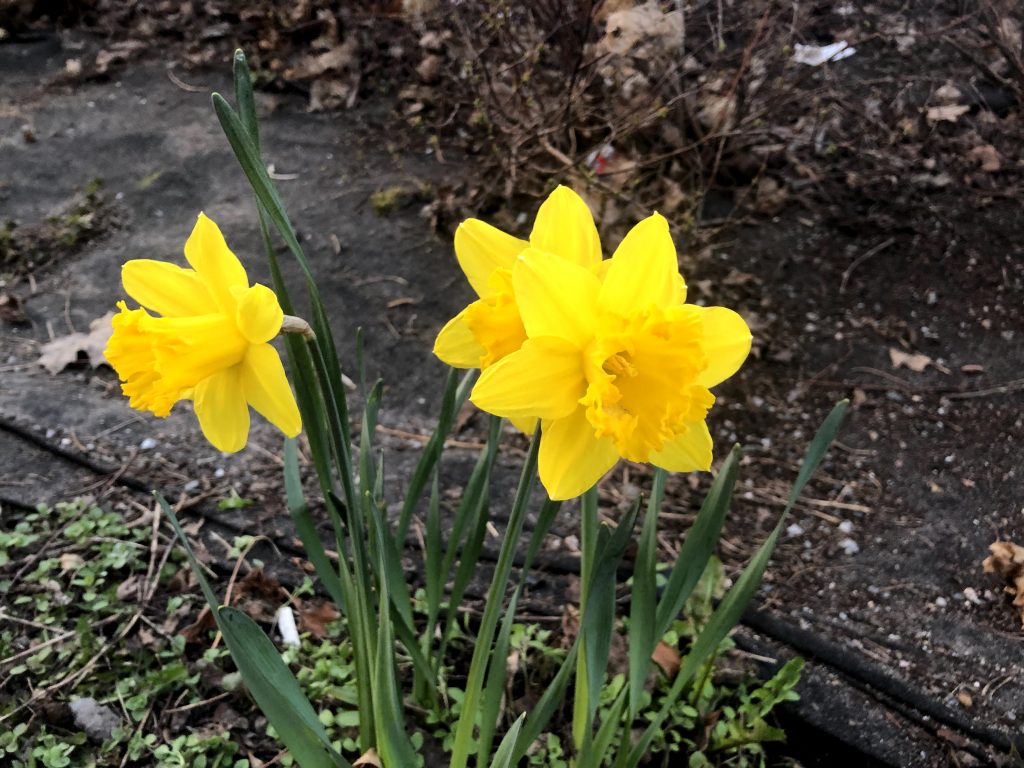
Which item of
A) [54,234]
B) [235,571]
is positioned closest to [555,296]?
[235,571]

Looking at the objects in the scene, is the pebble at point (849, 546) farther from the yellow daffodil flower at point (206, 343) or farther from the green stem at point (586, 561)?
the yellow daffodil flower at point (206, 343)

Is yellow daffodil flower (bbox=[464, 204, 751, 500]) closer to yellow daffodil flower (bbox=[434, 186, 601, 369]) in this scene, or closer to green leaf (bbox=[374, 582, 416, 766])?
yellow daffodil flower (bbox=[434, 186, 601, 369])

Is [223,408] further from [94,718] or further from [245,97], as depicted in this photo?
[94,718]

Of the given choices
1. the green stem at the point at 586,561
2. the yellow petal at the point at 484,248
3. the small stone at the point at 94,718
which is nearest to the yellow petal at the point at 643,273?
Answer: the yellow petal at the point at 484,248

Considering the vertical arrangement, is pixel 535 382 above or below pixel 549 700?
above

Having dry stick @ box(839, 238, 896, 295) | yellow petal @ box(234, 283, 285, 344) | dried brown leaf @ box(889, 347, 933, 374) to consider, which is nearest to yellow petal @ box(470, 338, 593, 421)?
yellow petal @ box(234, 283, 285, 344)
